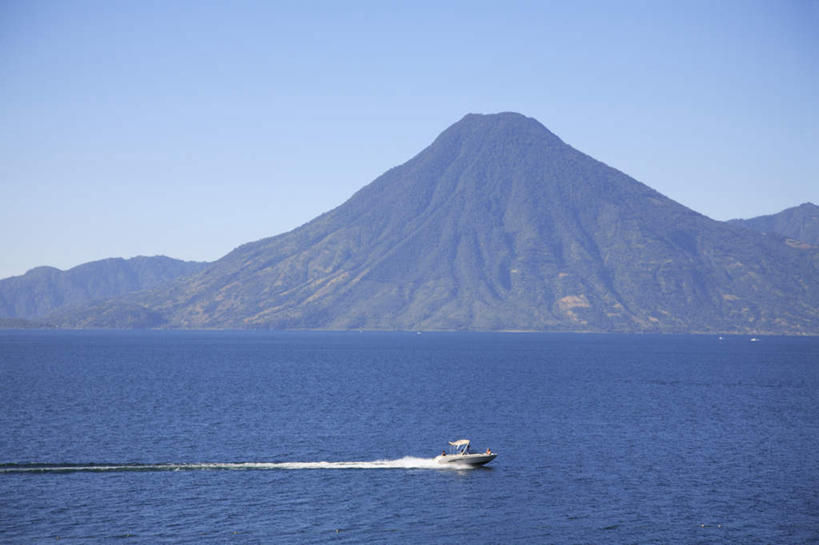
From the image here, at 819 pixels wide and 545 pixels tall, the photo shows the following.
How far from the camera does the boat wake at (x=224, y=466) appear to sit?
85062 millimetres

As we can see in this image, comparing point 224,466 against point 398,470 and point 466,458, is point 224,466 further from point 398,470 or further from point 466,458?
point 466,458

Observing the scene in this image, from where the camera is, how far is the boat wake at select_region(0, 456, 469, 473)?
85062 millimetres

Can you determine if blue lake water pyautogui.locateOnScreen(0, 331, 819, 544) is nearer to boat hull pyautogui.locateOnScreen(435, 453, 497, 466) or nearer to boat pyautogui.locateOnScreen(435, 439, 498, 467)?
boat pyautogui.locateOnScreen(435, 439, 498, 467)

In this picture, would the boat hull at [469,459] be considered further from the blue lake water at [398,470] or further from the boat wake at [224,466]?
the blue lake water at [398,470]

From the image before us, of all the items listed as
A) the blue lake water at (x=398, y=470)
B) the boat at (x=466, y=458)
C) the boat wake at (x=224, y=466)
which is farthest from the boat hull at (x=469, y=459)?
the blue lake water at (x=398, y=470)

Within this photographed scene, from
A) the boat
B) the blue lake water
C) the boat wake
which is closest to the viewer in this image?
the blue lake water

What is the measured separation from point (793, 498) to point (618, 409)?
2524 inches

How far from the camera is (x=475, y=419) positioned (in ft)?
418

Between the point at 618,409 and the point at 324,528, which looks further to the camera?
the point at 618,409

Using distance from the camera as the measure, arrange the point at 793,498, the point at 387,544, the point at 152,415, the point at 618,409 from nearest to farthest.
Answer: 1. the point at 387,544
2. the point at 793,498
3. the point at 152,415
4. the point at 618,409

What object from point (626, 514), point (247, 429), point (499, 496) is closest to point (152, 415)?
point (247, 429)

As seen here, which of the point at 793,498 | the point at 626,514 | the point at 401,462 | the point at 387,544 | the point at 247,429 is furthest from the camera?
the point at 247,429

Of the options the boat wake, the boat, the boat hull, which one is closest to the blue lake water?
the boat wake

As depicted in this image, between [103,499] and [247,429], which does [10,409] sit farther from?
[103,499]
